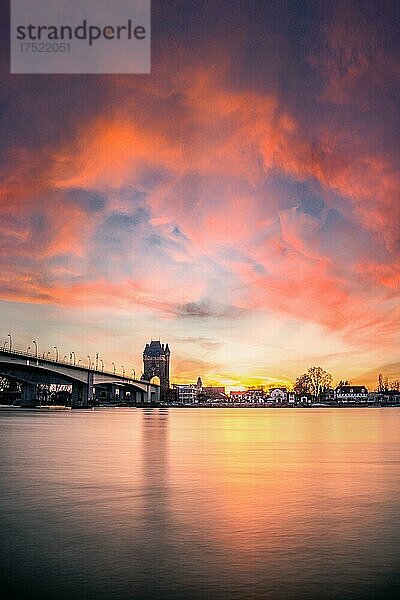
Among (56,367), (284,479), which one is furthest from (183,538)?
(56,367)

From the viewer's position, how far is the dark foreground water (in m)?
11.2

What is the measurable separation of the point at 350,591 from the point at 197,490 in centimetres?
1227

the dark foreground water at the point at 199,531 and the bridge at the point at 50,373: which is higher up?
the bridge at the point at 50,373

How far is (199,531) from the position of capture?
1562 cm

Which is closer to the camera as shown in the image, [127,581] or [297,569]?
[127,581]

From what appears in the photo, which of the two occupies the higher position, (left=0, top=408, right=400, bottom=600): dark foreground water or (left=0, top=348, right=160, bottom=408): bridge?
(left=0, top=348, right=160, bottom=408): bridge

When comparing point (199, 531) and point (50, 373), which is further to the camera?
point (50, 373)

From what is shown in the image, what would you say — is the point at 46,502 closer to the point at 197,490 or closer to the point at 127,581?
the point at 197,490

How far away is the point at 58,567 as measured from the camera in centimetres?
1223

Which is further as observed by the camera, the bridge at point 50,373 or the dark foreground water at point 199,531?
the bridge at point 50,373

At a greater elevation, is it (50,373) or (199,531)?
(50,373)

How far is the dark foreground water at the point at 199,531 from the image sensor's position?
11164mm

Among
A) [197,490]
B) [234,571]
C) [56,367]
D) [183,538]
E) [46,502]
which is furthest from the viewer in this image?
[56,367]

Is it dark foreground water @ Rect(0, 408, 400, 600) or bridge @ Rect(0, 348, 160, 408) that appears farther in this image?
bridge @ Rect(0, 348, 160, 408)
